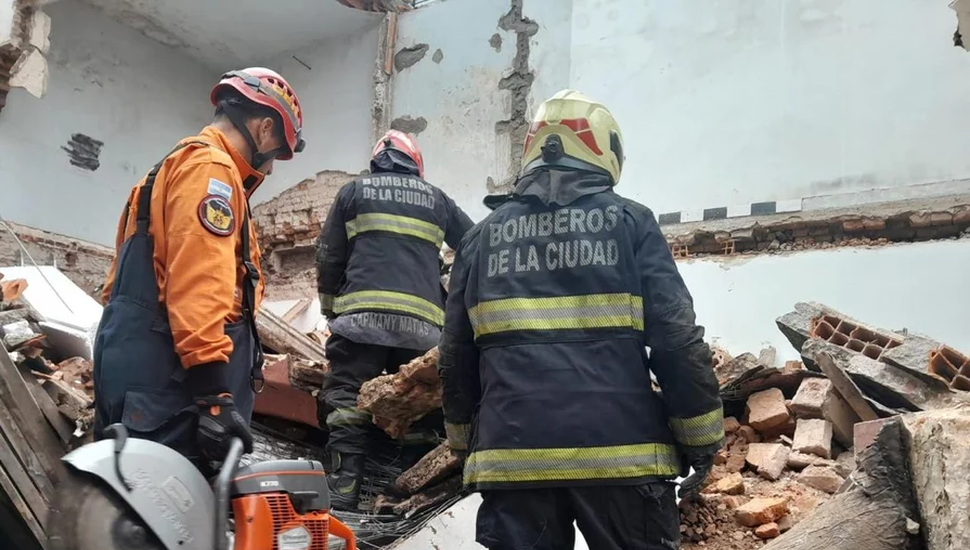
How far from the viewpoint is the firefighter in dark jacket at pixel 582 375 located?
2.01 m

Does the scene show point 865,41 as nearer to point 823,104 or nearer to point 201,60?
point 823,104

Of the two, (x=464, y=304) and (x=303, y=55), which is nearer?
(x=464, y=304)

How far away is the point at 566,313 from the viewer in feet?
6.96

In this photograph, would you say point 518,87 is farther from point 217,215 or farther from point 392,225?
point 217,215

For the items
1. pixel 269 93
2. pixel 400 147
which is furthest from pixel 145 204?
pixel 400 147

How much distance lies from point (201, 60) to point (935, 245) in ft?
25.6

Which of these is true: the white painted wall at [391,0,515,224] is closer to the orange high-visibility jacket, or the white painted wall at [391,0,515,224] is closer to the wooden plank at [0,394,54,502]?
the wooden plank at [0,394,54,502]

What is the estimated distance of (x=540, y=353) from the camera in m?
2.10

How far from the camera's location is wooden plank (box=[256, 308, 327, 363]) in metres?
4.88

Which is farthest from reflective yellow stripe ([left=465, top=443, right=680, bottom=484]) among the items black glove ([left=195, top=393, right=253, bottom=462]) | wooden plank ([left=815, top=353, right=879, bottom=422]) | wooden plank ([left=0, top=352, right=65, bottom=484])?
wooden plank ([left=0, top=352, right=65, bottom=484])

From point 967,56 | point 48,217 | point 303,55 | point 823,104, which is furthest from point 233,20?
point 967,56

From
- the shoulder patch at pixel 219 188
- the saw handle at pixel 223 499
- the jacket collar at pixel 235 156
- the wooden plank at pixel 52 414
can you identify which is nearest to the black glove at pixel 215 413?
the saw handle at pixel 223 499

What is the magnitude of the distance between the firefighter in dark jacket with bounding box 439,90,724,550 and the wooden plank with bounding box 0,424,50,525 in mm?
1492

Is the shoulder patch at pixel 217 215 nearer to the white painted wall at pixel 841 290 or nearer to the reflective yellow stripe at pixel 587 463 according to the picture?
the reflective yellow stripe at pixel 587 463
